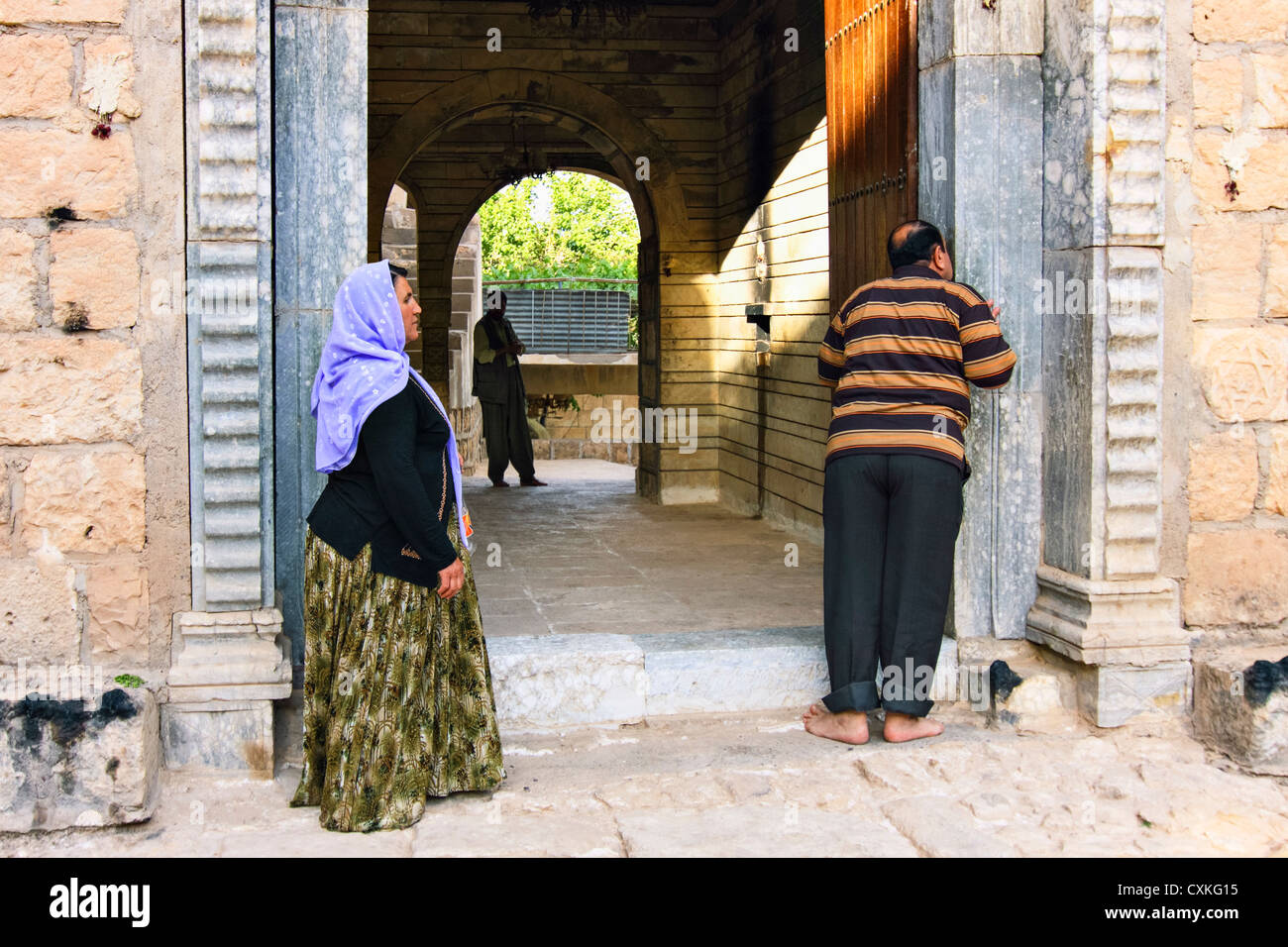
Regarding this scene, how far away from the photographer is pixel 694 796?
377 centimetres

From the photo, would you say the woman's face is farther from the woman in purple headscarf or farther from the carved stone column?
the carved stone column

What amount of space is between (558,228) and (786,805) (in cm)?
2762

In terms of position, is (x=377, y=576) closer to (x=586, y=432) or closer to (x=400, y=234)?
(x=400, y=234)

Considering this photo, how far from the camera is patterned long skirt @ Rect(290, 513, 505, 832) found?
3.54 metres

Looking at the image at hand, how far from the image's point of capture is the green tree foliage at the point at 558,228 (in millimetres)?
30031

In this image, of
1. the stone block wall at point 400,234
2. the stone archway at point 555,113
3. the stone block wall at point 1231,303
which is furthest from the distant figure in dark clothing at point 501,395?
the stone block wall at point 1231,303

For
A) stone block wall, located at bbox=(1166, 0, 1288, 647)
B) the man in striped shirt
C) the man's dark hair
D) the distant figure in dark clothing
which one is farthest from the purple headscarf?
the distant figure in dark clothing

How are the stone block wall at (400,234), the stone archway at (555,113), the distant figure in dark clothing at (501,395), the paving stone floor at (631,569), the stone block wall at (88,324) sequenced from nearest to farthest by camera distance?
the stone block wall at (88,324) → the paving stone floor at (631,569) → the stone archway at (555,113) → the distant figure in dark clothing at (501,395) → the stone block wall at (400,234)

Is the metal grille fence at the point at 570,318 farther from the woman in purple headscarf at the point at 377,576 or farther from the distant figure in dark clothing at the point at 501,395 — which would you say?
the woman in purple headscarf at the point at 377,576

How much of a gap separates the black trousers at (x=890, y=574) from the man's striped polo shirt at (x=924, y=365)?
67mm

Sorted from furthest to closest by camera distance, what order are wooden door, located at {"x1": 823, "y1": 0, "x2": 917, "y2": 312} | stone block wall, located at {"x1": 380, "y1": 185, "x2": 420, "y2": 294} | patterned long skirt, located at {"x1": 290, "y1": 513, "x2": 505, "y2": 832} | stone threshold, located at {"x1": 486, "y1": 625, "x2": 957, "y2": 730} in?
stone block wall, located at {"x1": 380, "y1": 185, "x2": 420, "y2": 294} → wooden door, located at {"x1": 823, "y1": 0, "x2": 917, "y2": 312} → stone threshold, located at {"x1": 486, "y1": 625, "x2": 957, "y2": 730} → patterned long skirt, located at {"x1": 290, "y1": 513, "x2": 505, "y2": 832}

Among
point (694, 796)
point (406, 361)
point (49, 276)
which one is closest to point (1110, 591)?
point (694, 796)

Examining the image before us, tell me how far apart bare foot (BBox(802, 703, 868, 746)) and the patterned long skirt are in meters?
1.28

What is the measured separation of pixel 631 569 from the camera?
693 cm
